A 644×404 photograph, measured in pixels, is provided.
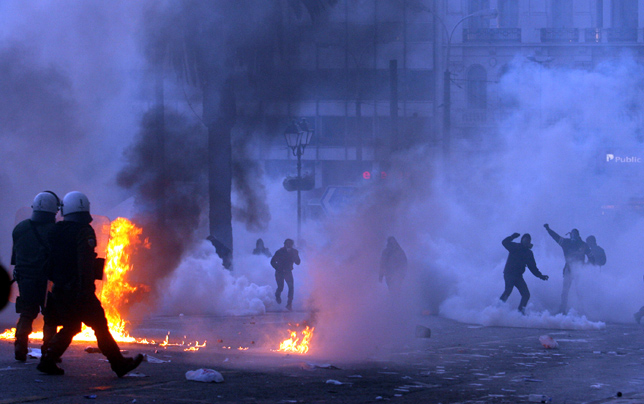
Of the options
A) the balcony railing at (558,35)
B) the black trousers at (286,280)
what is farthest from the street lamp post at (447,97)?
the black trousers at (286,280)

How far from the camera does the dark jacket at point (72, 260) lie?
7043mm

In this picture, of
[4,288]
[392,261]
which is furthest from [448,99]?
[4,288]

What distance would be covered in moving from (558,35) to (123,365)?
17.3 meters

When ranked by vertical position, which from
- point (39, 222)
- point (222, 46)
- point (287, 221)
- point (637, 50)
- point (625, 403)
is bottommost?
point (625, 403)

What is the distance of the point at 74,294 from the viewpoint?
707 centimetres

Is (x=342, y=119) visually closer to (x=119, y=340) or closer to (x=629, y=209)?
(x=119, y=340)

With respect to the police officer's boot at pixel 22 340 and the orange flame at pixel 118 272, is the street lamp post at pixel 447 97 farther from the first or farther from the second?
the police officer's boot at pixel 22 340

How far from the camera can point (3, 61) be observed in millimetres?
13820

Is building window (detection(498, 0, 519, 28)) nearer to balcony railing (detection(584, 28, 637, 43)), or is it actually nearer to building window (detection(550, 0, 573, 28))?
building window (detection(550, 0, 573, 28))

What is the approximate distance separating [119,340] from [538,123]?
45.5 feet

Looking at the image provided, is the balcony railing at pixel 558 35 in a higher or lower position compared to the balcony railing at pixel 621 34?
higher

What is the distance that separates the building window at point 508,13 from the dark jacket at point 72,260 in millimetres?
18664

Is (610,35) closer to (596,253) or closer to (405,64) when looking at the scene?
(596,253)

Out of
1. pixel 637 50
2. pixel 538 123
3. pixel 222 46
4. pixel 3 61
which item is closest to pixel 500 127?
pixel 538 123
